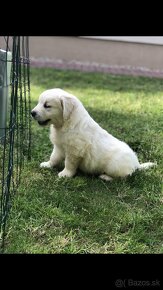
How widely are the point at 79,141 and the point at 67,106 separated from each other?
0.68ft

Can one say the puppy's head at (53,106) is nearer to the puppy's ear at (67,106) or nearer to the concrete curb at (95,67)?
the puppy's ear at (67,106)

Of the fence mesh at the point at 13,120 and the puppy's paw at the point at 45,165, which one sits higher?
the fence mesh at the point at 13,120

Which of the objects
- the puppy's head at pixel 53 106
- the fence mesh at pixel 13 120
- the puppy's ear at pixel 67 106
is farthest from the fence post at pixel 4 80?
the puppy's ear at pixel 67 106

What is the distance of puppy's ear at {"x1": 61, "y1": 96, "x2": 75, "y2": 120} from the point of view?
7.95 ft

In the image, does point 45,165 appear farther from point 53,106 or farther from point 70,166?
point 53,106

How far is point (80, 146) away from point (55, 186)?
0.29 metres

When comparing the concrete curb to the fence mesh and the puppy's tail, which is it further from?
the fence mesh

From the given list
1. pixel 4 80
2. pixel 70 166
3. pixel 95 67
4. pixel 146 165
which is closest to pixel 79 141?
pixel 70 166

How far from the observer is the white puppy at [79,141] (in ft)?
7.98

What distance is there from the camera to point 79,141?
250 centimetres

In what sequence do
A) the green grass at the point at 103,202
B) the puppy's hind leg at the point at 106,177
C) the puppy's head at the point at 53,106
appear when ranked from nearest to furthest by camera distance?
the green grass at the point at 103,202
the puppy's head at the point at 53,106
the puppy's hind leg at the point at 106,177

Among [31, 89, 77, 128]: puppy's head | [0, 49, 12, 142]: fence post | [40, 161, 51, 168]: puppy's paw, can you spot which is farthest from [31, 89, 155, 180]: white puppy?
[0, 49, 12, 142]: fence post

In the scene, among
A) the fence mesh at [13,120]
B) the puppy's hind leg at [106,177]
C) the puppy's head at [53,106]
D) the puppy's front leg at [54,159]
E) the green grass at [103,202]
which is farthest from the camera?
the puppy's front leg at [54,159]

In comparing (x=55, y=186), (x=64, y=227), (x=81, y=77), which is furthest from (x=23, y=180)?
(x=81, y=77)
